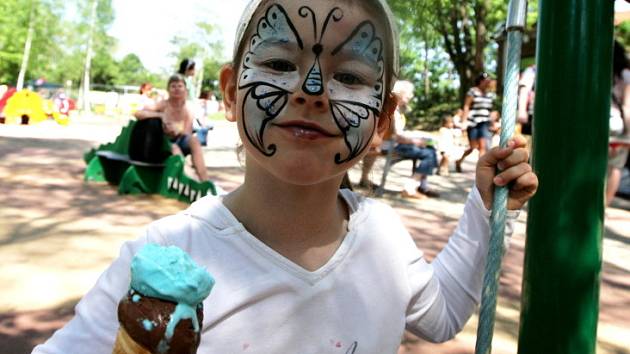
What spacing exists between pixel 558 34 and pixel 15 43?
39.0m

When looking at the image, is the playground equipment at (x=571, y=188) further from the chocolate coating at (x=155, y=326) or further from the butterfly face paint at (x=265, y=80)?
the chocolate coating at (x=155, y=326)

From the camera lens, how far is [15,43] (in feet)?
119

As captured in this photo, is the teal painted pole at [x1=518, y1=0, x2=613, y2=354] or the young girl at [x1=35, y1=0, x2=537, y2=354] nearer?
the young girl at [x1=35, y1=0, x2=537, y2=354]

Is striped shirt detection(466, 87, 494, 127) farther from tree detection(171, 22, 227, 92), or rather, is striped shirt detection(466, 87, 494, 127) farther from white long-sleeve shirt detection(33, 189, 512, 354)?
tree detection(171, 22, 227, 92)

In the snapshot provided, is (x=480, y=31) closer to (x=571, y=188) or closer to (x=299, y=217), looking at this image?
(x=571, y=188)

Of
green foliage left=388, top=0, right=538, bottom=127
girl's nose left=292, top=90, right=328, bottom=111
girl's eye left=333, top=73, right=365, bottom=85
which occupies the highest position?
green foliage left=388, top=0, right=538, bottom=127

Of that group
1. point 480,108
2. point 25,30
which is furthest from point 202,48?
point 480,108

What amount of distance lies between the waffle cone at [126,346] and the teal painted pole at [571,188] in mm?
1408

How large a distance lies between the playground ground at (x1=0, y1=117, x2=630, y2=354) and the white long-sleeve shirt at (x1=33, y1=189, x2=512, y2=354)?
5.15ft

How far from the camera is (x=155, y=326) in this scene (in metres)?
0.88

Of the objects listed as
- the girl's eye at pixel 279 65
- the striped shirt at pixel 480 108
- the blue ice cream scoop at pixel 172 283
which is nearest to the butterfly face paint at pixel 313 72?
the girl's eye at pixel 279 65

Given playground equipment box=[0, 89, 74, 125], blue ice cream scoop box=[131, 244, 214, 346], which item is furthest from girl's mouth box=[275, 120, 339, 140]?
playground equipment box=[0, 89, 74, 125]

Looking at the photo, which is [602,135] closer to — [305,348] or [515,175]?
[515,175]

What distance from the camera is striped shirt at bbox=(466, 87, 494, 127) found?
30.2 ft
